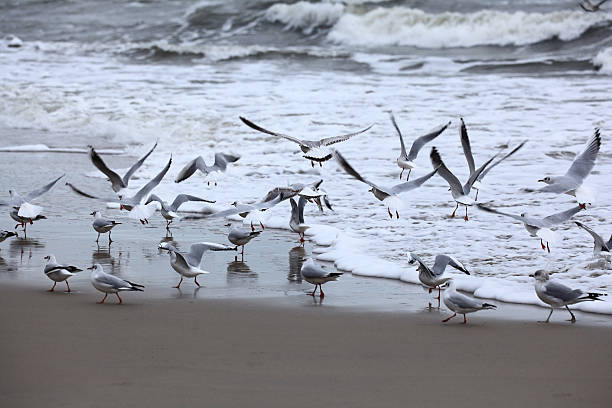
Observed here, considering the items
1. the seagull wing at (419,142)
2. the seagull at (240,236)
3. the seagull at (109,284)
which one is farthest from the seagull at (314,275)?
the seagull wing at (419,142)

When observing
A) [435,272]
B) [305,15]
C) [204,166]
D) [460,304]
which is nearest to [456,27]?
[305,15]

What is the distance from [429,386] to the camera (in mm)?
4000

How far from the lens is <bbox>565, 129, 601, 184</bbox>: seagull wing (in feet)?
24.5

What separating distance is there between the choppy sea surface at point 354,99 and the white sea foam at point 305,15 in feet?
0.15

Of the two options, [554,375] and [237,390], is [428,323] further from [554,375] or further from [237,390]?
[237,390]

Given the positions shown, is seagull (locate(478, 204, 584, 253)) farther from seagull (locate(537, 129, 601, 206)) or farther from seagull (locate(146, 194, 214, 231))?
seagull (locate(146, 194, 214, 231))

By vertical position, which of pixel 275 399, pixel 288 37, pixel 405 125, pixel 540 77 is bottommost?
pixel 275 399

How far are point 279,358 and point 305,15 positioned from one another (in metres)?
21.6

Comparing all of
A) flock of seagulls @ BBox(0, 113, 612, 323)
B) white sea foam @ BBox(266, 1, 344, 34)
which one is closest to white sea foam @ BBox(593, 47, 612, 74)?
flock of seagulls @ BBox(0, 113, 612, 323)

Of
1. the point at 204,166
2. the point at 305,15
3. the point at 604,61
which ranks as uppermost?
the point at 305,15

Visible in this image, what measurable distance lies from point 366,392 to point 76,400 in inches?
47.4

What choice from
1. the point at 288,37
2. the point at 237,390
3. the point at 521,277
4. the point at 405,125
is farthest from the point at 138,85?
the point at 237,390

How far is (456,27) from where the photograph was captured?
2238 centimetres

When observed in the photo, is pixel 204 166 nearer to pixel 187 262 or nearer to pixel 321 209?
pixel 321 209
